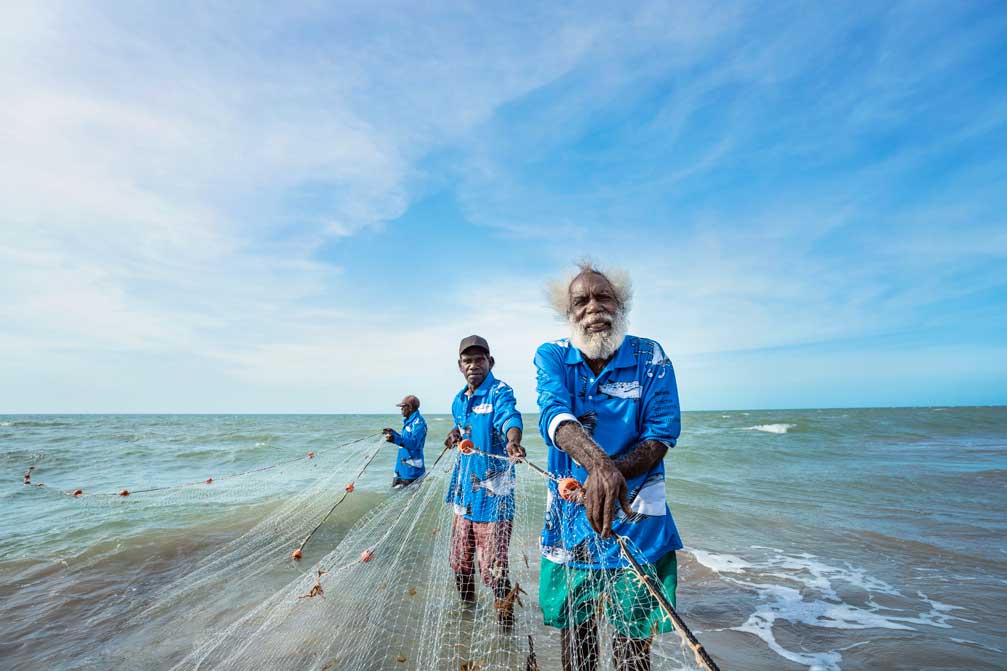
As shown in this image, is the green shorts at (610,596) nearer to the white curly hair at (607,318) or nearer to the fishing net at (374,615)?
the fishing net at (374,615)

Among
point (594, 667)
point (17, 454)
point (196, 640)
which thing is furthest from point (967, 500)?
point (17, 454)

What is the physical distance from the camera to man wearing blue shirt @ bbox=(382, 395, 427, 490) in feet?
22.2

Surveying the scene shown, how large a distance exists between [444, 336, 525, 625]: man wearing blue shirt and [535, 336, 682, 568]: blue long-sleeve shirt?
4.36 ft

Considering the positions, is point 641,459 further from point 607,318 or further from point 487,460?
point 487,460

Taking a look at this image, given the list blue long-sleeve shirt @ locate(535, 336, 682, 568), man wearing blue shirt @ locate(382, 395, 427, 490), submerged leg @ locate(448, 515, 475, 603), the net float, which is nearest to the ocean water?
submerged leg @ locate(448, 515, 475, 603)

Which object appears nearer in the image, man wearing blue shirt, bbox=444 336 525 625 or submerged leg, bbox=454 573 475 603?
man wearing blue shirt, bbox=444 336 525 625

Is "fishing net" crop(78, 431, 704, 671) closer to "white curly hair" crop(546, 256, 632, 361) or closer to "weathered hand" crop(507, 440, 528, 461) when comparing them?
"weathered hand" crop(507, 440, 528, 461)

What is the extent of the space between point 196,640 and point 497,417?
9.27 feet

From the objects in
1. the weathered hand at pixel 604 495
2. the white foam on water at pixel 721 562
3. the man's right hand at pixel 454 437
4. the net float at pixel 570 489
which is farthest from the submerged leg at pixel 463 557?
the white foam on water at pixel 721 562

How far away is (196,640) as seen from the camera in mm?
3742

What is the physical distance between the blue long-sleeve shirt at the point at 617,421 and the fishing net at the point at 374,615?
95 mm

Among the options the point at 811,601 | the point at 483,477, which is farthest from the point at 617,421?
the point at 811,601

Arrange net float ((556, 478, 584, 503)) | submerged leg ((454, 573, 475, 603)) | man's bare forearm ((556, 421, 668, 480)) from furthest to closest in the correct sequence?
1. submerged leg ((454, 573, 475, 603))
2. net float ((556, 478, 584, 503))
3. man's bare forearm ((556, 421, 668, 480))

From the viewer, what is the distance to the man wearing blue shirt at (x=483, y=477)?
367cm
